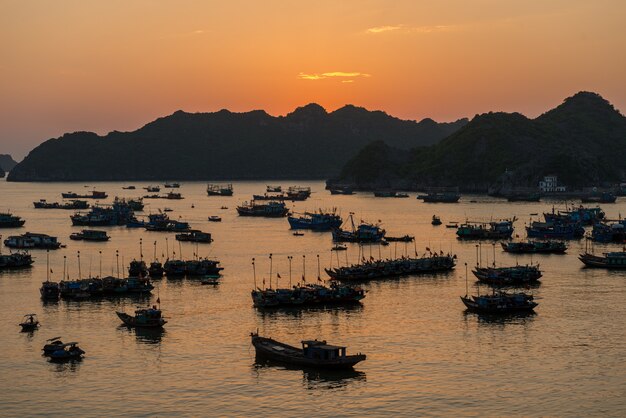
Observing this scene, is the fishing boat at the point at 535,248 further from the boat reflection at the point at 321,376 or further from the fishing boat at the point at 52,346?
the fishing boat at the point at 52,346

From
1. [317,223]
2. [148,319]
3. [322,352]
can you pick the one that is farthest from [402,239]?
[322,352]

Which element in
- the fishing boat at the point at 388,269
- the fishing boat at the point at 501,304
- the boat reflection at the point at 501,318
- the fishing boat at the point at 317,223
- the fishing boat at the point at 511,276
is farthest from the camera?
the fishing boat at the point at 317,223

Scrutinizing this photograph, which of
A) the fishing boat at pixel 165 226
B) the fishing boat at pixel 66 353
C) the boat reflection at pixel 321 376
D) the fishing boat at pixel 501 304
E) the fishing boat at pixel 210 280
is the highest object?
the fishing boat at pixel 165 226

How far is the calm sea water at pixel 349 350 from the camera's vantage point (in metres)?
55.9

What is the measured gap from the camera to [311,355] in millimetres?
62406

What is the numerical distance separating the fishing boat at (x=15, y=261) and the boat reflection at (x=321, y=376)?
200 feet

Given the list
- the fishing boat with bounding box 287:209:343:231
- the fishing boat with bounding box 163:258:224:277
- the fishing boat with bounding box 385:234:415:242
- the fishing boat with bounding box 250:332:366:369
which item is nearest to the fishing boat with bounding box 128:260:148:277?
the fishing boat with bounding box 163:258:224:277

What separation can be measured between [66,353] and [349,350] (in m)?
20.0

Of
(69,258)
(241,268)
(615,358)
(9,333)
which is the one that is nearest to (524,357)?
(615,358)

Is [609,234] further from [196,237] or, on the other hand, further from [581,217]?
[196,237]

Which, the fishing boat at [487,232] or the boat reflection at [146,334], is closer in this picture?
the boat reflection at [146,334]

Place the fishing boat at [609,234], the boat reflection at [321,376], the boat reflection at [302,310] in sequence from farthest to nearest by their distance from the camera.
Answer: the fishing boat at [609,234], the boat reflection at [302,310], the boat reflection at [321,376]

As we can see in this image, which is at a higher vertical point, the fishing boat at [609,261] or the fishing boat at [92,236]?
the fishing boat at [92,236]

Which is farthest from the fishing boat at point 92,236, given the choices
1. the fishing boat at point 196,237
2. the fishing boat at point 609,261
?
the fishing boat at point 609,261
